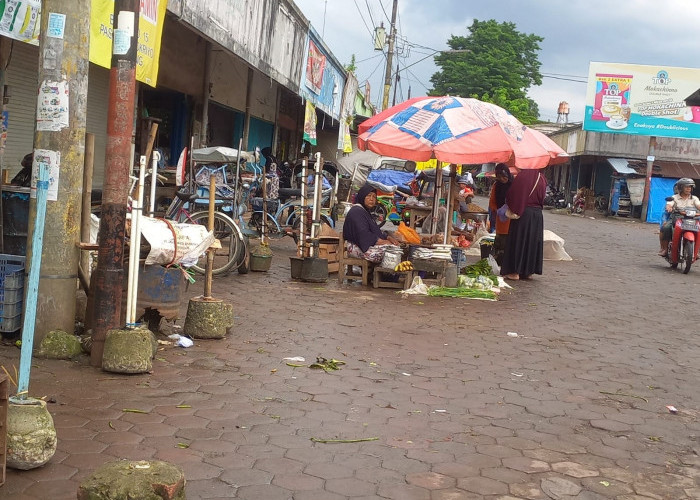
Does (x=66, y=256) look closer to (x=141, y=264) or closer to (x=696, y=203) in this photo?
(x=141, y=264)

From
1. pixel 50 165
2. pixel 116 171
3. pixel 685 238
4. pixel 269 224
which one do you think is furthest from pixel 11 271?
pixel 685 238

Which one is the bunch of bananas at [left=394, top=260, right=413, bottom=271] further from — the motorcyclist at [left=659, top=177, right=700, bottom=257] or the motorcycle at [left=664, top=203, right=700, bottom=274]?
the motorcyclist at [left=659, top=177, right=700, bottom=257]

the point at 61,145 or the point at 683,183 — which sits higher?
the point at 683,183

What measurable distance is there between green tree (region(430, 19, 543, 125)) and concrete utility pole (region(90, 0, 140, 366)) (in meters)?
48.5

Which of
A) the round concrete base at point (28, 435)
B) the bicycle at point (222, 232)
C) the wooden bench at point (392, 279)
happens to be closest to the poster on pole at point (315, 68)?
the bicycle at point (222, 232)

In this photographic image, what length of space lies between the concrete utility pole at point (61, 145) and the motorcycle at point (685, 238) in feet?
37.8

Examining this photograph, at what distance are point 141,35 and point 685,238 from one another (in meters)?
10.2

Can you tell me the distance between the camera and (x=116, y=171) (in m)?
5.32

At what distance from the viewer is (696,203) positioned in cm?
1431

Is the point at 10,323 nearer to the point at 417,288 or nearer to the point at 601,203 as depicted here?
the point at 417,288

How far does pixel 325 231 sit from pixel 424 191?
23.7 ft

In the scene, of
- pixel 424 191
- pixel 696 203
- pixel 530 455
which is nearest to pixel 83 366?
pixel 530 455

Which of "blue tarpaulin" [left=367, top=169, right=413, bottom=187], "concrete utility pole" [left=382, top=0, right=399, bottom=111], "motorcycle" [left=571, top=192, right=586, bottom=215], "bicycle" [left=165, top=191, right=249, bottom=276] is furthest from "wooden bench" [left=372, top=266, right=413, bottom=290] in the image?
"motorcycle" [left=571, top=192, right=586, bottom=215]

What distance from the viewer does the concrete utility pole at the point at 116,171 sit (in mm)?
5309
